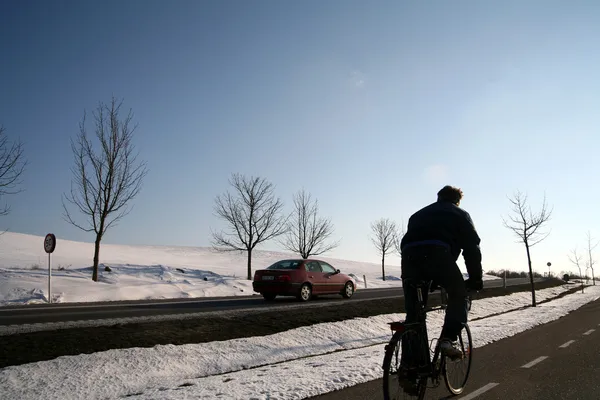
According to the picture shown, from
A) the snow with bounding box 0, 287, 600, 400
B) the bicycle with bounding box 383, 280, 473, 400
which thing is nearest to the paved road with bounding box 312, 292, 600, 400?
the snow with bounding box 0, 287, 600, 400

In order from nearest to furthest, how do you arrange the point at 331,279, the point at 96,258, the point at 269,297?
1. the point at 269,297
2. the point at 331,279
3. the point at 96,258

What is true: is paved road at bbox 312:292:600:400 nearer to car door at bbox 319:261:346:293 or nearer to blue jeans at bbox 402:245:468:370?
blue jeans at bbox 402:245:468:370

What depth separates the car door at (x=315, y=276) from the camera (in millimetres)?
17612

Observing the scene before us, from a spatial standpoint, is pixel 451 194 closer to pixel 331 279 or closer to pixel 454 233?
pixel 454 233

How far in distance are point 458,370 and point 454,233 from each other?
1697 millimetres

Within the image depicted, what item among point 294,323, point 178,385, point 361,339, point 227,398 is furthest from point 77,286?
point 227,398

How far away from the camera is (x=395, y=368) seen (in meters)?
3.86

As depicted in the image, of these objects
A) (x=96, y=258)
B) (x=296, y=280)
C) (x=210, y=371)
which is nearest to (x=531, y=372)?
(x=210, y=371)

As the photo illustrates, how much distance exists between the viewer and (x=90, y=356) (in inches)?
256

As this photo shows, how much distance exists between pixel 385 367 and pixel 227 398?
195 centimetres

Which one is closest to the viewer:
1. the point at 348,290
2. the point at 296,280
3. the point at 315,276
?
the point at 296,280

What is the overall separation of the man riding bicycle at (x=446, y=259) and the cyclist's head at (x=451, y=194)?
0.17m

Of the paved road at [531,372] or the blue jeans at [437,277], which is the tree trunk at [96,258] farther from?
the blue jeans at [437,277]

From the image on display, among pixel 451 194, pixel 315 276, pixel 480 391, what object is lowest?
pixel 480 391
